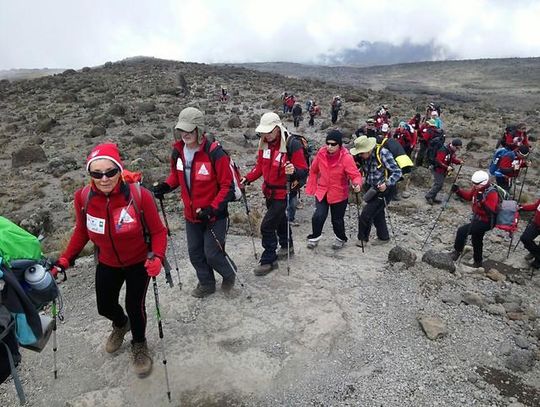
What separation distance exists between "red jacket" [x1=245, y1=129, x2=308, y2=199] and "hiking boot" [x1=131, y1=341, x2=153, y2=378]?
290 cm

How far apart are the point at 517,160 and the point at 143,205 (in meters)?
10.5

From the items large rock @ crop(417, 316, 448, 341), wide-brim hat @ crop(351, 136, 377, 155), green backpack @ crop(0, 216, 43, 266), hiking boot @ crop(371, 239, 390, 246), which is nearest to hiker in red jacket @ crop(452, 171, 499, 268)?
hiking boot @ crop(371, 239, 390, 246)

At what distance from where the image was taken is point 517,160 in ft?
36.1

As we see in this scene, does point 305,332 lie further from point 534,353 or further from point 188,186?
point 534,353

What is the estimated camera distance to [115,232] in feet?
13.5

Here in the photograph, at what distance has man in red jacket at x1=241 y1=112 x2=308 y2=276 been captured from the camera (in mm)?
6043

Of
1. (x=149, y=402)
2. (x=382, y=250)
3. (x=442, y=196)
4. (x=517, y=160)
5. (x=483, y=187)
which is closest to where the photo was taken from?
(x=149, y=402)

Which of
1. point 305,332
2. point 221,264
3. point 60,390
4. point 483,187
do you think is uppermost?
point 483,187

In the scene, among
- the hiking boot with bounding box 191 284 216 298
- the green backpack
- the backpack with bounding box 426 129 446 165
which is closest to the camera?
the green backpack

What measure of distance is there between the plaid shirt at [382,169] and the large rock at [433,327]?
8.98 feet

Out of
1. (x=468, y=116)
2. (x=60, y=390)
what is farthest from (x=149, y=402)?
(x=468, y=116)

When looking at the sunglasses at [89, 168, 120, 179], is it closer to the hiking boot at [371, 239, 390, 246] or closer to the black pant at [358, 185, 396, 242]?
the black pant at [358, 185, 396, 242]

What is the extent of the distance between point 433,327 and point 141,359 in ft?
12.2

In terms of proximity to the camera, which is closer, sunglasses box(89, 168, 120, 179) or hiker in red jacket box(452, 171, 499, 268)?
sunglasses box(89, 168, 120, 179)
